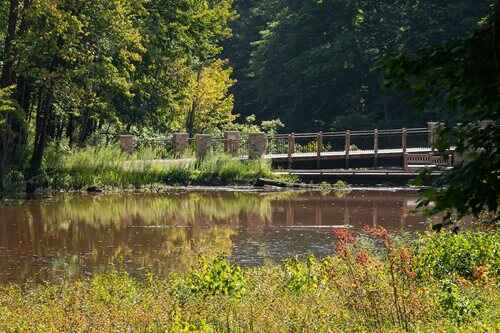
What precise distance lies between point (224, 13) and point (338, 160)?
9593 millimetres

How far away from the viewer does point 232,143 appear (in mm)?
43656

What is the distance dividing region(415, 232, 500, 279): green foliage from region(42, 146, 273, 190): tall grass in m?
24.0

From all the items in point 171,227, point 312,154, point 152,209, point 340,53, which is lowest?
point 171,227

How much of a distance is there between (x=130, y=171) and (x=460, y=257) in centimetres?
2581

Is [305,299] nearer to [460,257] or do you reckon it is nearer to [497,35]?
[460,257]

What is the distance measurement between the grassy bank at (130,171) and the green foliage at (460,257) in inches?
903

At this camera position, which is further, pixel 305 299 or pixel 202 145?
pixel 202 145

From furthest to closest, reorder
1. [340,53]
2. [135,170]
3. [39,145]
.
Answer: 1. [340,53]
2. [135,170]
3. [39,145]

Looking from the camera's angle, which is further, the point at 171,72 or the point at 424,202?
the point at 171,72

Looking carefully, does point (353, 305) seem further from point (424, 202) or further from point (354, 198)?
point (354, 198)

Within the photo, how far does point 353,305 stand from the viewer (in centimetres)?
1152

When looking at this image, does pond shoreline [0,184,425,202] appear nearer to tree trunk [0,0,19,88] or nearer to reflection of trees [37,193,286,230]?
reflection of trees [37,193,286,230]

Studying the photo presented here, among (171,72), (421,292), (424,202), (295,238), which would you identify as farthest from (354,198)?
(424,202)

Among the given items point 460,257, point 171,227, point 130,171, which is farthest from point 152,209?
point 460,257
